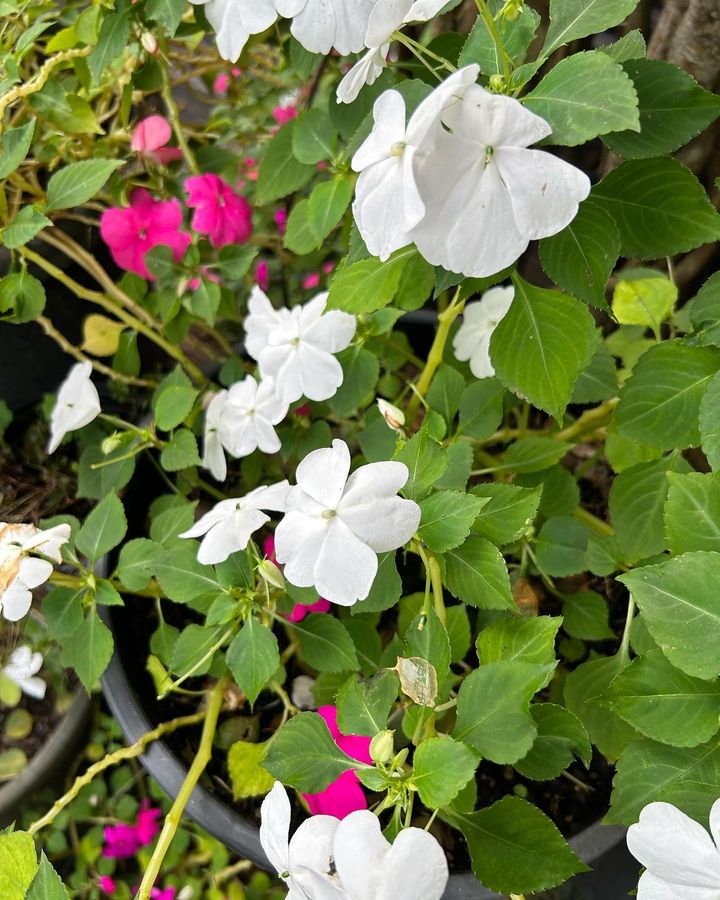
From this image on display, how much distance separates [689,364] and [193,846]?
3.46 feet

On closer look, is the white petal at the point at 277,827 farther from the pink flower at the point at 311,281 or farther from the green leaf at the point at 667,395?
the pink flower at the point at 311,281

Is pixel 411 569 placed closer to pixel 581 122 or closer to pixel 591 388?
pixel 591 388

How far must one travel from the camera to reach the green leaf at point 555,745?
58 centimetres

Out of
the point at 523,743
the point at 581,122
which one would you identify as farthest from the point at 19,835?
the point at 581,122

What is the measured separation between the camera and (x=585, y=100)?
0.43 meters

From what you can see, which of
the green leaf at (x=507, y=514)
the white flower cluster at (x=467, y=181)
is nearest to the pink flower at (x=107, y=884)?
the green leaf at (x=507, y=514)

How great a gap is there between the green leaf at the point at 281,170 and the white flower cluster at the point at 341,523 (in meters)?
0.44

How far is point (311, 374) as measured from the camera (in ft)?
2.46

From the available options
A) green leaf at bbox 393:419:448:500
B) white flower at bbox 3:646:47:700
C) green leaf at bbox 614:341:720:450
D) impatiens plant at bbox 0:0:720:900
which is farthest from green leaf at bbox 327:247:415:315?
white flower at bbox 3:646:47:700

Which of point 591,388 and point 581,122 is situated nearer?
point 581,122

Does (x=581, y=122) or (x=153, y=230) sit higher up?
(x=581, y=122)

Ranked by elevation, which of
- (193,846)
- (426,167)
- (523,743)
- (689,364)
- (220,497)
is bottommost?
(193,846)

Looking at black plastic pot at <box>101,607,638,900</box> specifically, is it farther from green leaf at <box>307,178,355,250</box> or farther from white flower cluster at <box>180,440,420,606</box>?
green leaf at <box>307,178,355,250</box>

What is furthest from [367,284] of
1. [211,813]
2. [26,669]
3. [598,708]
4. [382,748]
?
[26,669]
